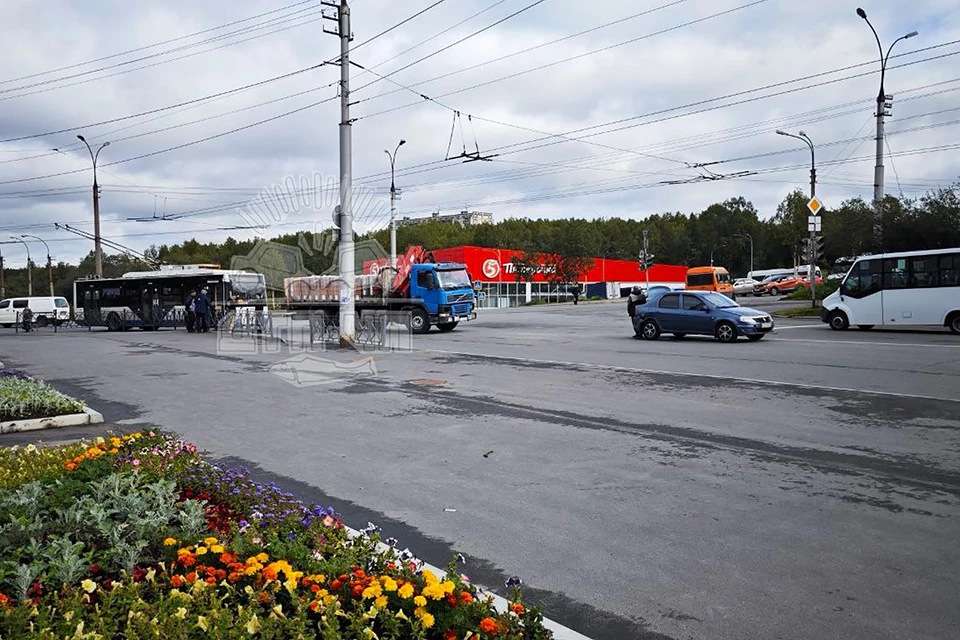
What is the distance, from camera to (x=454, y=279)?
2822cm

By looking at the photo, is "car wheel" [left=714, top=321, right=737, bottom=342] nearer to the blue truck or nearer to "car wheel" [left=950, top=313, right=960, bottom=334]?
"car wheel" [left=950, top=313, right=960, bottom=334]

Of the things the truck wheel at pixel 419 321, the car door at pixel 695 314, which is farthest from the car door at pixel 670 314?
the truck wheel at pixel 419 321

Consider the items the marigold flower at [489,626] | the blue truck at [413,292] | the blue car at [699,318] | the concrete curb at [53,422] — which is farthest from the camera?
the blue truck at [413,292]

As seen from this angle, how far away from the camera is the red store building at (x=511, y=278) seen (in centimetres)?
6812

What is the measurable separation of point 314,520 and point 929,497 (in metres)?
5.16

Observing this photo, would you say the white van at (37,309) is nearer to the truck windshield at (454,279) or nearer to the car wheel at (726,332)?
the truck windshield at (454,279)

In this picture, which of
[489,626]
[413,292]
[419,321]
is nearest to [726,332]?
[419,321]

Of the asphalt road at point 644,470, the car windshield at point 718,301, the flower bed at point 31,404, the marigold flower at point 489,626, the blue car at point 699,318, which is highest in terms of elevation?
the car windshield at point 718,301

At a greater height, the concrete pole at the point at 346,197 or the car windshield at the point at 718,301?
the concrete pole at the point at 346,197

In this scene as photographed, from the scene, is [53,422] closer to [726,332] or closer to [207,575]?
[207,575]

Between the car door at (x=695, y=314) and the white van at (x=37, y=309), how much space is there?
43.9m

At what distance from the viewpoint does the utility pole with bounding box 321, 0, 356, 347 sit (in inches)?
874

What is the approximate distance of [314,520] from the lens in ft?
14.8

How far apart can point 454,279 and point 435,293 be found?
1030 millimetres
